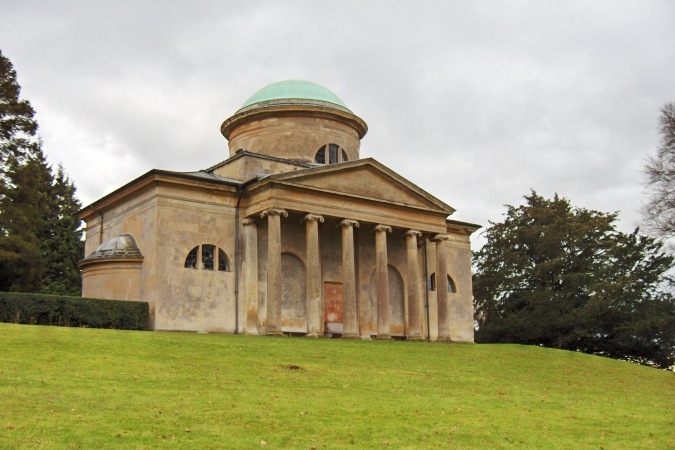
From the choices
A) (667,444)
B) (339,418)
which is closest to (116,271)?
(339,418)

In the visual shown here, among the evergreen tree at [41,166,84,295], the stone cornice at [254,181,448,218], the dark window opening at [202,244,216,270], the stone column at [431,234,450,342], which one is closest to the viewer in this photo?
the stone cornice at [254,181,448,218]

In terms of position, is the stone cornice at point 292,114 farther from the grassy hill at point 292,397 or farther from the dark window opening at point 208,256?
the grassy hill at point 292,397

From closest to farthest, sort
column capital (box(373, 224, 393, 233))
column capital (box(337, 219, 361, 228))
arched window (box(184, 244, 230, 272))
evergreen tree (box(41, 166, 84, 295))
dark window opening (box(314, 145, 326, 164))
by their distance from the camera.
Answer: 1. arched window (box(184, 244, 230, 272))
2. column capital (box(337, 219, 361, 228))
3. column capital (box(373, 224, 393, 233))
4. dark window opening (box(314, 145, 326, 164))
5. evergreen tree (box(41, 166, 84, 295))

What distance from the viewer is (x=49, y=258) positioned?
52906 mm

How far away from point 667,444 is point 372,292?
23431mm

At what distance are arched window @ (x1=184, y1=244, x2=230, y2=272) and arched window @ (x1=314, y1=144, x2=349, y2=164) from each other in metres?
8.91

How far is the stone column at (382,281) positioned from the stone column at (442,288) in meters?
3.55

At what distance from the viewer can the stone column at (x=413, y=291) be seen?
122 ft

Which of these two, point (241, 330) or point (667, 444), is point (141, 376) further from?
point (241, 330)

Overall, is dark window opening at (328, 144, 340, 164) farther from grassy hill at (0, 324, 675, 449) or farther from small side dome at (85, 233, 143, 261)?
grassy hill at (0, 324, 675, 449)

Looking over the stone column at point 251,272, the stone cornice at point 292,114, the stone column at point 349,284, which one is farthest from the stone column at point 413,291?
the stone cornice at point 292,114

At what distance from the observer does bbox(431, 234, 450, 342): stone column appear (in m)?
38.7

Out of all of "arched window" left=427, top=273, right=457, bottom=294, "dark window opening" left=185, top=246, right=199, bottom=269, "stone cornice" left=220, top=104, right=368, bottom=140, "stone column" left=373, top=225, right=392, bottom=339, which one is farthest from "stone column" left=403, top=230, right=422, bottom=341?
"dark window opening" left=185, top=246, right=199, bottom=269

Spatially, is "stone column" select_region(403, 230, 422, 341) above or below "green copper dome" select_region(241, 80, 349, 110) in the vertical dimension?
below
